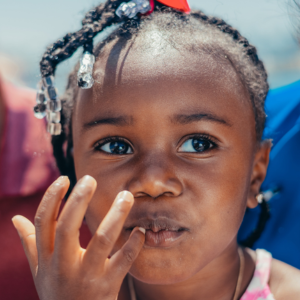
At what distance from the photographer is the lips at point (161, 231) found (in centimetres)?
95

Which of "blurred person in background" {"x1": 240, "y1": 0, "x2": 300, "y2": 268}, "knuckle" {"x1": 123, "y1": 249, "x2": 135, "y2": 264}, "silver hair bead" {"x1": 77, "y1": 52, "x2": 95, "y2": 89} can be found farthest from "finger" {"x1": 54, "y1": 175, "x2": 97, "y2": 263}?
"blurred person in background" {"x1": 240, "y1": 0, "x2": 300, "y2": 268}

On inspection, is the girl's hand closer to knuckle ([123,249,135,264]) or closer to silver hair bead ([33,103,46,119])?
knuckle ([123,249,135,264])

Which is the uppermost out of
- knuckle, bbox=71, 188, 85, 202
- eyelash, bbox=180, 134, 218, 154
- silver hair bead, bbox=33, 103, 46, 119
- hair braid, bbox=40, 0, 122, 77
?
hair braid, bbox=40, 0, 122, 77

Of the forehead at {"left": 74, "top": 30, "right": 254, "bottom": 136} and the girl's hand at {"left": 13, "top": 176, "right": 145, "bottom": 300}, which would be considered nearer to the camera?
the girl's hand at {"left": 13, "top": 176, "right": 145, "bottom": 300}

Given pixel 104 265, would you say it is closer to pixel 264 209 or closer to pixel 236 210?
pixel 236 210

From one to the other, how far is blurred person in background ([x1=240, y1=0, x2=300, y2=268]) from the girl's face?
1.26ft

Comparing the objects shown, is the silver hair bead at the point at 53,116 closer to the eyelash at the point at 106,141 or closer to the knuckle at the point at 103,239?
the eyelash at the point at 106,141

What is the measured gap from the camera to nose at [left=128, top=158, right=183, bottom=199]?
0.93m

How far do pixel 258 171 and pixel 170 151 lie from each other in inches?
16.5

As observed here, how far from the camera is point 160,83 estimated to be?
102 cm

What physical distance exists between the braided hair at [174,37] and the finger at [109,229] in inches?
20.1

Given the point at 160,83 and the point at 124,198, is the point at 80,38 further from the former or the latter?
the point at 124,198

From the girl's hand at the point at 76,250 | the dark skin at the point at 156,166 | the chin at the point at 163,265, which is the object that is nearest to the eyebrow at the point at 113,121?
the dark skin at the point at 156,166

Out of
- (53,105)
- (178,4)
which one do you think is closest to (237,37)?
(178,4)
